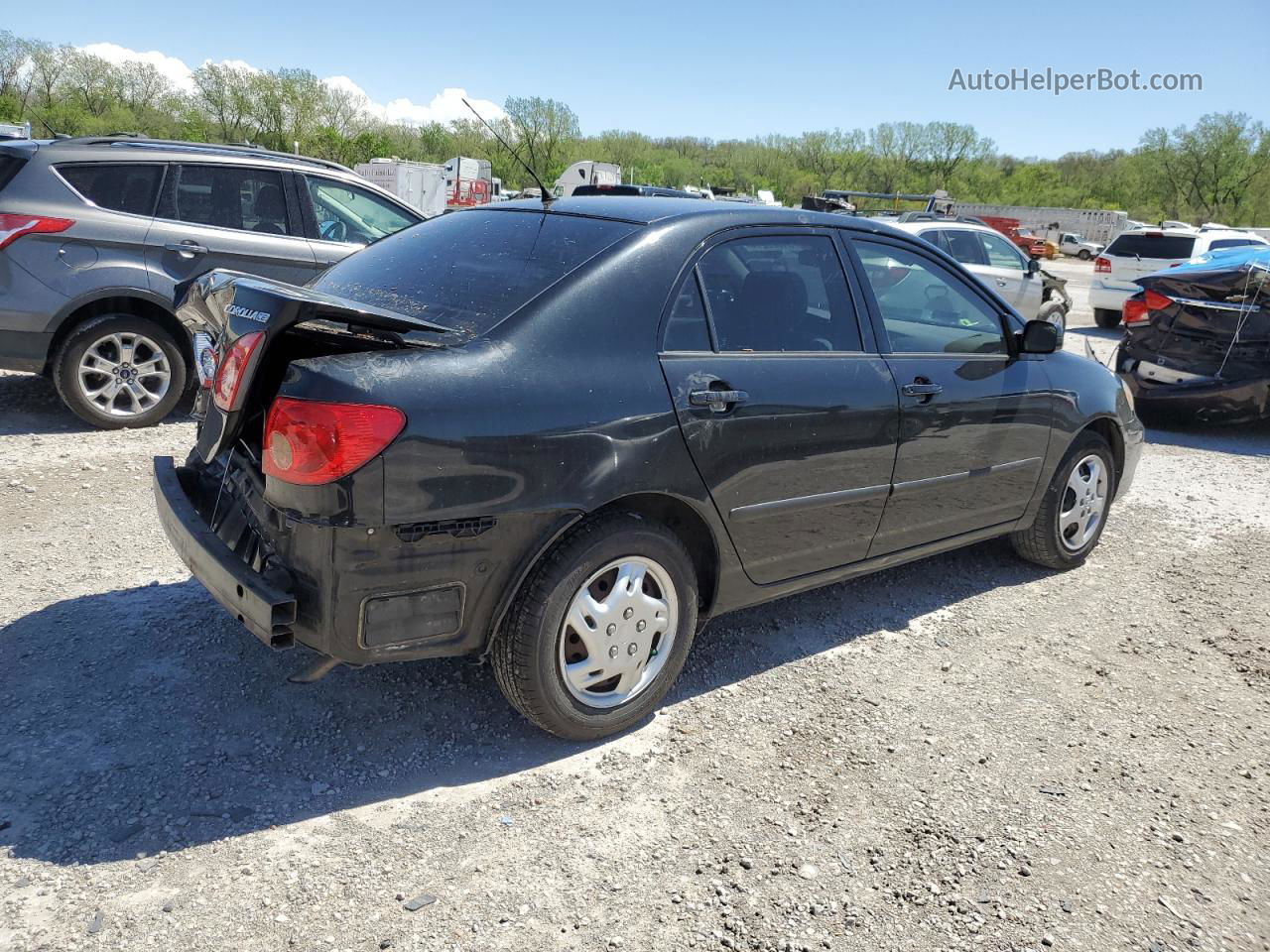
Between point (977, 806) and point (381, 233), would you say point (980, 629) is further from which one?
point (381, 233)

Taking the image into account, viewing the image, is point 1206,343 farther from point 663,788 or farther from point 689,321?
point 663,788

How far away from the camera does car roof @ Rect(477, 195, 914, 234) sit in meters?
3.46

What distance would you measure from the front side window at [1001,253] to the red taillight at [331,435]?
11678mm

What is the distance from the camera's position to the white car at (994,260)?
12.2 meters

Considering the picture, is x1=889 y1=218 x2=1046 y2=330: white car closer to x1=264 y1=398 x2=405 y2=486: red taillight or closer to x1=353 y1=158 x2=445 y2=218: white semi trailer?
x1=264 y1=398 x2=405 y2=486: red taillight

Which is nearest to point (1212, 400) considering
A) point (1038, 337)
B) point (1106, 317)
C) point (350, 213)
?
point (1038, 337)

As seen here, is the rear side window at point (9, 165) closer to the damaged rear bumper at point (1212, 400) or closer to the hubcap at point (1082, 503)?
the hubcap at point (1082, 503)

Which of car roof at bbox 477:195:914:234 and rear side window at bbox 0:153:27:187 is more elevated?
rear side window at bbox 0:153:27:187

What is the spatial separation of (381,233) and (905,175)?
98.9 m

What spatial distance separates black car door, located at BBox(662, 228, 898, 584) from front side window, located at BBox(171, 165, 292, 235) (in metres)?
4.81

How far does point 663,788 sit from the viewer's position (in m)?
3.03

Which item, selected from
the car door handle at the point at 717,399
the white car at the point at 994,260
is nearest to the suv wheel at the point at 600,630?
the car door handle at the point at 717,399

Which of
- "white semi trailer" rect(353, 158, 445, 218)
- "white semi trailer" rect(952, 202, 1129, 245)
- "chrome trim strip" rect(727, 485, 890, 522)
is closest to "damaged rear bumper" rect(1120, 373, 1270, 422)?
"chrome trim strip" rect(727, 485, 890, 522)

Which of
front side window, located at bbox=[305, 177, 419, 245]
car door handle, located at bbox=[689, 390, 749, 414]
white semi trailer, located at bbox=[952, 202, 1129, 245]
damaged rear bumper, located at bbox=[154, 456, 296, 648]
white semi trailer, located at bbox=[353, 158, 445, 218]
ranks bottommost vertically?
damaged rear bumper, located at bbox=[154, 456, 296, 648]
